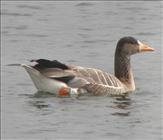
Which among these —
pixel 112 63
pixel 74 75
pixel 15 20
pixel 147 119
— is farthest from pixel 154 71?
pixel 15 20

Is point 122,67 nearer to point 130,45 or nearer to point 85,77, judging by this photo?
point 130,45

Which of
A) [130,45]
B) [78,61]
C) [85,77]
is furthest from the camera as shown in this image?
[78,61]

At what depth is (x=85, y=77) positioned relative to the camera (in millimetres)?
18641

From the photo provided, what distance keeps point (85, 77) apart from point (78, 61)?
2370 millimetres

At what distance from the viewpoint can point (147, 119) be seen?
16500 mm

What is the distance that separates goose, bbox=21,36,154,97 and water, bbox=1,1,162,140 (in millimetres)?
241

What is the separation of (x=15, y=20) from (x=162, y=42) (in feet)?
13.8

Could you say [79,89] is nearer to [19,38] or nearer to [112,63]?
[112,63]

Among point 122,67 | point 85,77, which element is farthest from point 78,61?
point 85,77

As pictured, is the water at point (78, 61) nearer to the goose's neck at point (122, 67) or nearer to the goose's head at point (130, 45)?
the goose's neck at point (122, 67)

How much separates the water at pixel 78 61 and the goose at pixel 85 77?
24 cm

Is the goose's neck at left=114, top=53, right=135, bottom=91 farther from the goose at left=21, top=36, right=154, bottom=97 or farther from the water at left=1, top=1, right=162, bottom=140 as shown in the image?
the water at left=1, top=1, right=162, bottom=140

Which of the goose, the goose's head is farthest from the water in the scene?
the goose's head

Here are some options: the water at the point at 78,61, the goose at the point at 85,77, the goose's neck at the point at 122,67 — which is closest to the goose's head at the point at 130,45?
the goose at the point at 85,77
